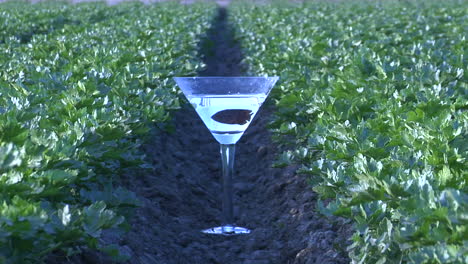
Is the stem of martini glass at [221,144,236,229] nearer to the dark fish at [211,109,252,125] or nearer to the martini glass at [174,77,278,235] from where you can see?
the martini glass at [174,77,278,235]

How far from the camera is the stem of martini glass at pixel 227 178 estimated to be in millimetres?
4910

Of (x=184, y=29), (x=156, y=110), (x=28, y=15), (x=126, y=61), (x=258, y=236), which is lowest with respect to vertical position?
(x=258, y=236)

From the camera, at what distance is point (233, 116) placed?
185 inches

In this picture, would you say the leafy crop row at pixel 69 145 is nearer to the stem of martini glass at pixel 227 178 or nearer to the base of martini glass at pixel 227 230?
the stem of martini glass at pixel 227 178

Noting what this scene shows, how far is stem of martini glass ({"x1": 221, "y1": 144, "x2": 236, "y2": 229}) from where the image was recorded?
4.91 m

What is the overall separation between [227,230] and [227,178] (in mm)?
350

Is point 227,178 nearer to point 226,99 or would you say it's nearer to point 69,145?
point 226,99

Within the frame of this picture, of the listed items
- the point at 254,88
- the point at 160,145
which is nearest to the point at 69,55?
the point at 160,145

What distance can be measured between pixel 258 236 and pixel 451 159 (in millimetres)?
1792

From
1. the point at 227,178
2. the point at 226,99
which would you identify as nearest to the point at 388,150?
the point at 226,99

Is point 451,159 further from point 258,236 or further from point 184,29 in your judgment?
point 184,29

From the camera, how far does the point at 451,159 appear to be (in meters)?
3.57

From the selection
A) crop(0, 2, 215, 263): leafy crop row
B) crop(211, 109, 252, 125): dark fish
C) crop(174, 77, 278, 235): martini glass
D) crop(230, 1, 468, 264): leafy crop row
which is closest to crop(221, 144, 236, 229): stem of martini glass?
crop(174, 77, 278, 235): martini glass

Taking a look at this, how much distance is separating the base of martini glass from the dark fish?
737mm
